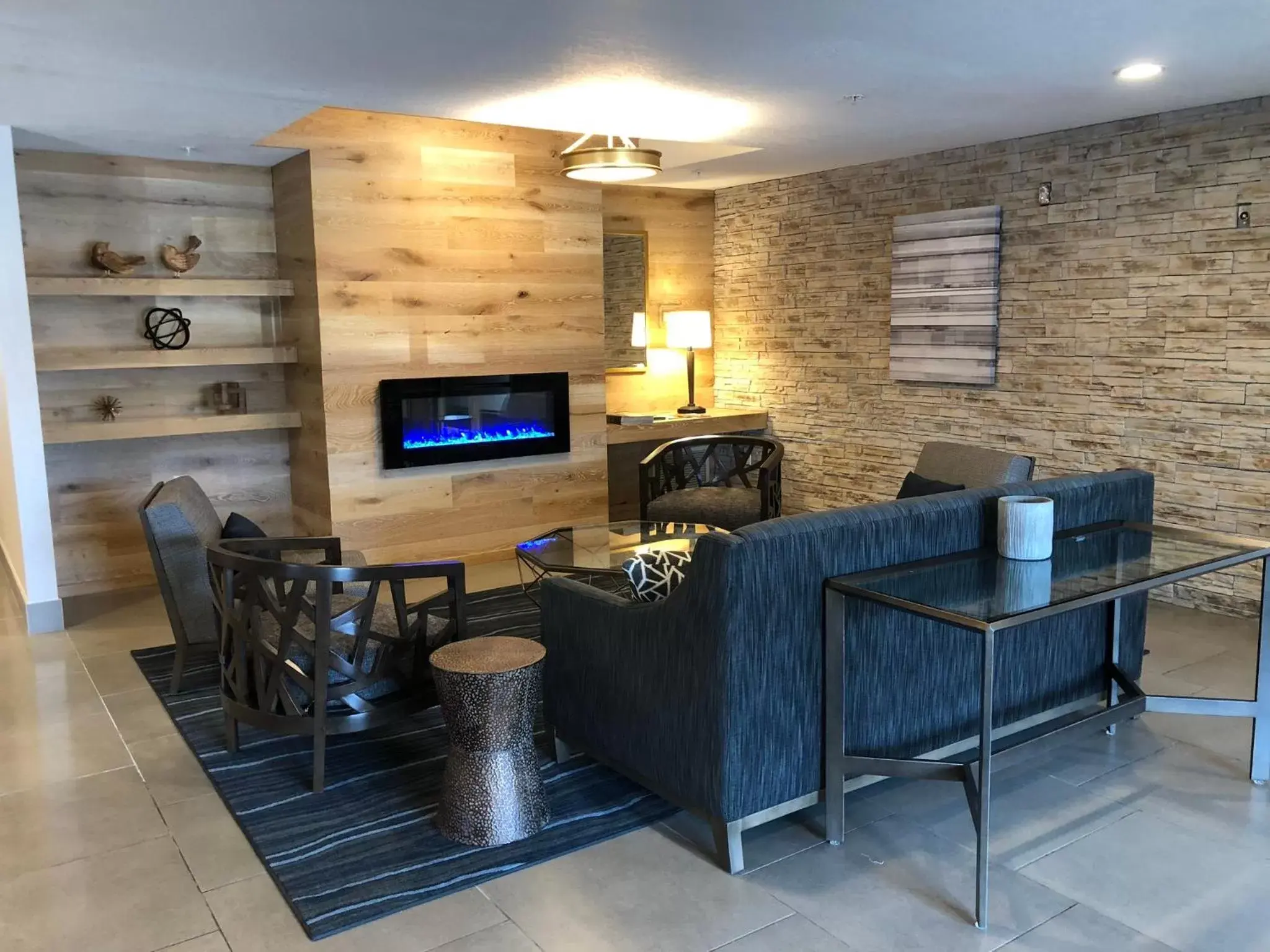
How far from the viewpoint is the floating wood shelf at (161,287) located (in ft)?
16.2

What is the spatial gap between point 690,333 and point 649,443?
2.67 feet

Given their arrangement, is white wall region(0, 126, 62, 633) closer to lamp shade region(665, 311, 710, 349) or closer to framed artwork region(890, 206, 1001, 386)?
lamp shade region(665, 311, 710, 349)

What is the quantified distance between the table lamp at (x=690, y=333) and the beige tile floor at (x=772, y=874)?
13.6 feet

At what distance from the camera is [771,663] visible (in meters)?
2.59

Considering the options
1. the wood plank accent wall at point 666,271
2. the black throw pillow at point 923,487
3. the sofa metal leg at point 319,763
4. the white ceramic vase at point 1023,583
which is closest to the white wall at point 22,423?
the sofa metal leg at point 319,763

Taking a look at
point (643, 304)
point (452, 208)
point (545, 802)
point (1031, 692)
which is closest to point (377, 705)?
point (545, 802)

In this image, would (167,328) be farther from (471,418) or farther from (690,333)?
(690,333)

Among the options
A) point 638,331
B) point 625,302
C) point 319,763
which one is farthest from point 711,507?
point 319,763

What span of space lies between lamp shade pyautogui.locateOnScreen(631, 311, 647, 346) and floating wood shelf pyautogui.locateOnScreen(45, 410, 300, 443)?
2439 mm

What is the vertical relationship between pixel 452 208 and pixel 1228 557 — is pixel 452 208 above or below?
above

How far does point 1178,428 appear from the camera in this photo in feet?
16.1

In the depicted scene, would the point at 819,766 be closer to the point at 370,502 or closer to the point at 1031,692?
the point at 1031,692

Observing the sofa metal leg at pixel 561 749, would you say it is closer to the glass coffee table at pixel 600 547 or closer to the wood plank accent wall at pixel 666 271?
the glass coffee table at pixel 600 547

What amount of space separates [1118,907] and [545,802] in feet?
5.00
